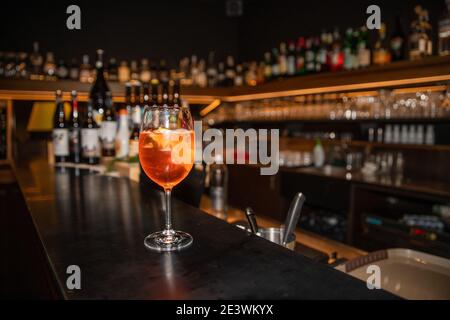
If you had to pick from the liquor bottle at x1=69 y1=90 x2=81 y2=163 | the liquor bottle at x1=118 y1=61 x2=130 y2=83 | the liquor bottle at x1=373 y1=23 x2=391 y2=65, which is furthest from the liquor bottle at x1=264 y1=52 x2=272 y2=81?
the liquor bottle at x1=69 y1=90 x2=81 y2=163

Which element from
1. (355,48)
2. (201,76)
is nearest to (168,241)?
(355,48)

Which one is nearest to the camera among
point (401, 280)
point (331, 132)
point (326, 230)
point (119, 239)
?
point (119, 239)

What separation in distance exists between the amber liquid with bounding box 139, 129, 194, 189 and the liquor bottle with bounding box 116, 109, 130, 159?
3.84 ft

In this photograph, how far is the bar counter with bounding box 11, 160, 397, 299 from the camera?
1.41 feet

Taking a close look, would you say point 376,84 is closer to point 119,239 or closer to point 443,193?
point 443,193

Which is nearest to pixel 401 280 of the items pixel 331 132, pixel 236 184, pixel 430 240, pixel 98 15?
pixel 430 240

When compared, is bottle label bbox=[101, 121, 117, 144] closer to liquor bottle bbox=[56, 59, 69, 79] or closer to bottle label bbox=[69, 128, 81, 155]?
bottle label bbox=[69, 128, 81, 155]

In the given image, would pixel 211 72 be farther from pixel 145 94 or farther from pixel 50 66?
pixel 145 94

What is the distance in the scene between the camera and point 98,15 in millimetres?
4516

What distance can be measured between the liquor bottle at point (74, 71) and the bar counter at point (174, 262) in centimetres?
359

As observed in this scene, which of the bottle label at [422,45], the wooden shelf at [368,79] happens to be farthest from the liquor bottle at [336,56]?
the bottle label at [422,45]

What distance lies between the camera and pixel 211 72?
488 cm

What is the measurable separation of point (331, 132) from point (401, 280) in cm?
293

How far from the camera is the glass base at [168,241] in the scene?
577mm
